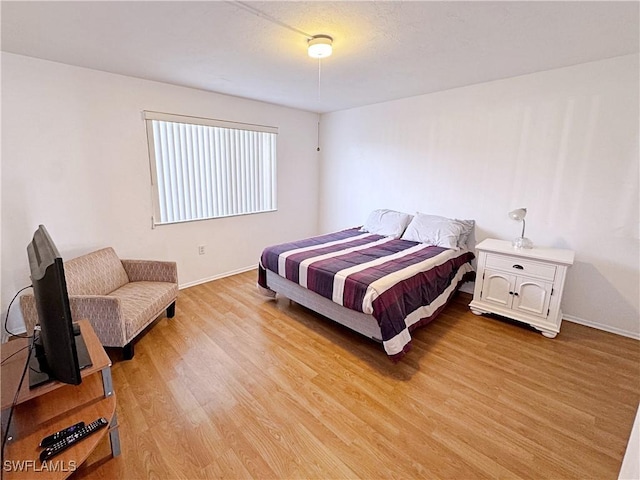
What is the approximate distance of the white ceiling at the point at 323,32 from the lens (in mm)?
1759

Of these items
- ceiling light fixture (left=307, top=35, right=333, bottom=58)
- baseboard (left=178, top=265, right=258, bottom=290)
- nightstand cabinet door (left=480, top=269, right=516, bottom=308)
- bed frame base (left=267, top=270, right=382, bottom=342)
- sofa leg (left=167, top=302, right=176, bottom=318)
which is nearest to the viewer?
ceiling light fixture (left=307, top=35, right=333, bottom=58)

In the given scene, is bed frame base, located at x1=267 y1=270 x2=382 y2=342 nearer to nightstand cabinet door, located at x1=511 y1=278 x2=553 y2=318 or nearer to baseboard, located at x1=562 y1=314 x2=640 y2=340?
nightstand cabinet door, located at x1=511 y1=278 x2=553 y2=318

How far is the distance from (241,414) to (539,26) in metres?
3.11

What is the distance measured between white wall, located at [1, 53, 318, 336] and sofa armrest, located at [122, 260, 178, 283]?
1.20ft

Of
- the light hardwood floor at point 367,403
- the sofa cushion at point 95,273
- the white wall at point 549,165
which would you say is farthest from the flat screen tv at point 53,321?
the white wall at point 549,165

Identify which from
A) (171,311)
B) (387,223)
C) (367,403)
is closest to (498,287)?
(387,223)

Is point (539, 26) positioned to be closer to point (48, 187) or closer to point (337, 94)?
point (337, 94)

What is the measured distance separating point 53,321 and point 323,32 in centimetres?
223

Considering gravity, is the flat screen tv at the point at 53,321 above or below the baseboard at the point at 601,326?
above

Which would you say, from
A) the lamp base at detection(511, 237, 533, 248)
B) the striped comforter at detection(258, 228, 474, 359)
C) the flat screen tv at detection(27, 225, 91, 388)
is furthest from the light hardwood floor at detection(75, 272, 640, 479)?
the lamp base at detection(511, 237, 533, 248)

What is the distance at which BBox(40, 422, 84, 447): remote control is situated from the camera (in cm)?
124

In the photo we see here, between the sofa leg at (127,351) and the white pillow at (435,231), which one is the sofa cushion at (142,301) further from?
the white pillow at (435,231)

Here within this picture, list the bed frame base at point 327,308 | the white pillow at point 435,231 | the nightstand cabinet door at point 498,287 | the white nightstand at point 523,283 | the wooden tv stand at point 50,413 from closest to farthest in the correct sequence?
1. the wooden tv stand at point 50,413
2. the bed frame base at point 327,308
3. the white nightstand at point 523,283
4. the nightstand cabinet door at point 498,287
5. the white pillow at point 435,231

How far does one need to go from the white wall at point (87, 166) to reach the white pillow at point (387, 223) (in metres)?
1.98
